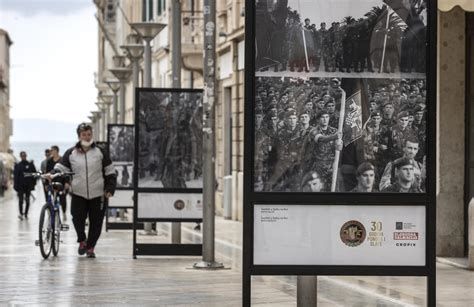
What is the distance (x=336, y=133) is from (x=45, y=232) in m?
9.68

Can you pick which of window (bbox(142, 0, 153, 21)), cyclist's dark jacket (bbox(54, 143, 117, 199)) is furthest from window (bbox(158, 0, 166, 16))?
cyclist's dark jacket (bbox(54, 143, 117, 199))

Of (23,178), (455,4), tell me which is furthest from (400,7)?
(23,178)

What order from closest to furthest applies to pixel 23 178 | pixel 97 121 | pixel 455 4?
pixel 455 4
pixel 23 178
pixel 97 121

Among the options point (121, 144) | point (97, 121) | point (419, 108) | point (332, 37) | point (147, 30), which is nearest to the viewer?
point (332, 37)

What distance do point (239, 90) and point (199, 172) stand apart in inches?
604

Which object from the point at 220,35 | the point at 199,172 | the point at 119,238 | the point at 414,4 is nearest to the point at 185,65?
the point at 220,35

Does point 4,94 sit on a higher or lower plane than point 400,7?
higher

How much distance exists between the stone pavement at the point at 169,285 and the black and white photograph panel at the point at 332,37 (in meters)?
3.19

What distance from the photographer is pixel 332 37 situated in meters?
9.38

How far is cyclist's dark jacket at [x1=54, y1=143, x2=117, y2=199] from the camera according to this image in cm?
1823

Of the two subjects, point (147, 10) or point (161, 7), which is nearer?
point (161, 7)

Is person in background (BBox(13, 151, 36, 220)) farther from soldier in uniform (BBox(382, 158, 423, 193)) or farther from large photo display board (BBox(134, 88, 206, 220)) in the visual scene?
soldier in uniform (BBox(382, 158, 423, 193))

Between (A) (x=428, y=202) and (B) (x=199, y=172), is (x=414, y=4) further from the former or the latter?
(B) (x=199, y=172)

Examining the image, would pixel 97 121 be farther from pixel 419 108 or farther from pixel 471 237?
pixel 419 108
